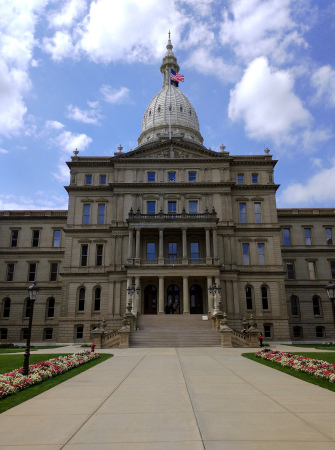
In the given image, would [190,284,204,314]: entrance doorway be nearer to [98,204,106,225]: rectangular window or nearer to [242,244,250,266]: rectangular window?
[242,244,250,266]: rectangular window

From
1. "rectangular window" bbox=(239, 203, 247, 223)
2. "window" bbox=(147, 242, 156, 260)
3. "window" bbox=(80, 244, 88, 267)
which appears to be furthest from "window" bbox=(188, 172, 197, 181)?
"window" bbox=(80, 244, 88, 267)

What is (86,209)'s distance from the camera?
165ft

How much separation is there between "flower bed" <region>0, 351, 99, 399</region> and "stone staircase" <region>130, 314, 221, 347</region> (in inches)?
512

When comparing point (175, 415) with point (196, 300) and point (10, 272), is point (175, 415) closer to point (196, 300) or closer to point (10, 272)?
Result: point (196, 300)

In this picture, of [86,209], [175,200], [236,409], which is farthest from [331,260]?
[236,409]

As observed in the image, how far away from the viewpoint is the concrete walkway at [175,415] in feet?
22.0

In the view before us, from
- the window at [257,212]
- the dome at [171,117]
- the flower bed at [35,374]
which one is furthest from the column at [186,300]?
the dome at [171,117]

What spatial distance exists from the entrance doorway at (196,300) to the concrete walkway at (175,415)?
32.4 meters

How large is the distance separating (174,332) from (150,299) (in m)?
13.2

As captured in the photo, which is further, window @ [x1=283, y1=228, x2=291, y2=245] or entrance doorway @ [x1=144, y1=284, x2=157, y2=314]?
window @ [x1=283, y1=228, x2=291, y2=245]

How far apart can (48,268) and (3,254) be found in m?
7.60

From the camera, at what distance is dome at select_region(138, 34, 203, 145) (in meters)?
73.2

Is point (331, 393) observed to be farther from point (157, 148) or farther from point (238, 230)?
point (157, 148)

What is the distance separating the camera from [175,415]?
860 cm
